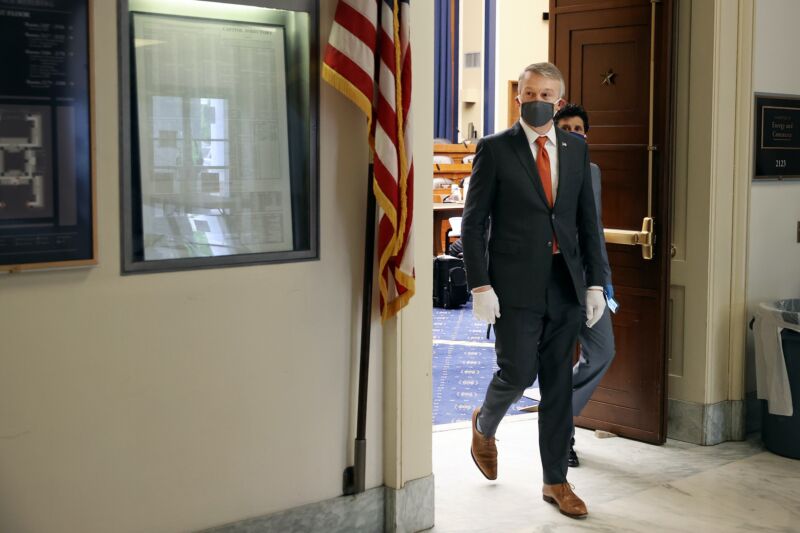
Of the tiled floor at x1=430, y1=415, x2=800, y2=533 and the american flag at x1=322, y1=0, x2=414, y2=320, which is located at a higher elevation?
the american flag at x1=322, y1=0, x2=414, y2=320

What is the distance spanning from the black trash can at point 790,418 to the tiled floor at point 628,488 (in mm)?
56

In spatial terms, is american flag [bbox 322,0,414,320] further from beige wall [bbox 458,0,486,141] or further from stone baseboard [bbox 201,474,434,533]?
beige wall [bbox 458,0,486,141]

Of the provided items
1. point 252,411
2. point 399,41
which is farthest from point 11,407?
point 399,41

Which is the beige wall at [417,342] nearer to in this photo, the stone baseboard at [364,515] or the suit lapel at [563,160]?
the stone baseboard at [364,515]

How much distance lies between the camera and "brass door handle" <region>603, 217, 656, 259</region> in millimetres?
4895

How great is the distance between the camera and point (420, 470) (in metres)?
3.78

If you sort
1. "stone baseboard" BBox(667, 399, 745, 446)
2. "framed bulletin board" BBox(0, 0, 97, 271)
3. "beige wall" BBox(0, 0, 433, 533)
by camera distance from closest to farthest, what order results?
1. "framed bulletin board" BBox(0, 0, 97, 271)
2. "beige wall" BBox(0, 0, 433, 533)
3. "stone baseboard" BBox(667, 399, 745, 446)

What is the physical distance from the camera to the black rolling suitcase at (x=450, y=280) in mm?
9328

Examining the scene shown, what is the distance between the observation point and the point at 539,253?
395 centimetres

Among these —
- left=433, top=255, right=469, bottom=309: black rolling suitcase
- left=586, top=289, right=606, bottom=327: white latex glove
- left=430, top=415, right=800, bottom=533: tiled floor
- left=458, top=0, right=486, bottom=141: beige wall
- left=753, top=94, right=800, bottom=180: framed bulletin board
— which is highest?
left=458, top=0, right=486, bottom=141: beige wall

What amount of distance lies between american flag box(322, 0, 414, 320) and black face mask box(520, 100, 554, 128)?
0.65m

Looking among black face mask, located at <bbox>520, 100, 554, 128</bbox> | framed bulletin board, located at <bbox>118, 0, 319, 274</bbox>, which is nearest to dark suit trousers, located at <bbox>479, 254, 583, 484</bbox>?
black face mask, located at <bbox>520, 100, 554, 128</bbox>

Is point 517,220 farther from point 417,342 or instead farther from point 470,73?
point 470,73

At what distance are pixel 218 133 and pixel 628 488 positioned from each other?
92.2 inches
